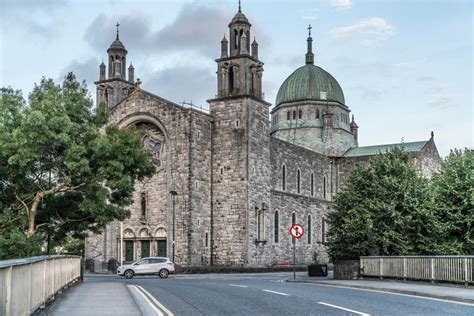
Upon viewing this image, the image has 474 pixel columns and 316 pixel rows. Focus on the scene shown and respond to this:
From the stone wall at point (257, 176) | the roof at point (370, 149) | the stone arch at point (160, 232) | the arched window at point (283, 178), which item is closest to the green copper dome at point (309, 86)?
the roof at point (370, 149)

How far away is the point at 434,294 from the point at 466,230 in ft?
44.4

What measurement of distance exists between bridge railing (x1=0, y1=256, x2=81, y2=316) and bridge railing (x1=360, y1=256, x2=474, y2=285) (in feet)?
42.3

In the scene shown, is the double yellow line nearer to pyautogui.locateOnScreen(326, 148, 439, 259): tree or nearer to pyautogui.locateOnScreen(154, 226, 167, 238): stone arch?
pyautogui.locateOnScreen(326, 148, 439, 259): tree

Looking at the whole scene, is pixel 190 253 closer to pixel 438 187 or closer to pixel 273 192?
pixel 273 192

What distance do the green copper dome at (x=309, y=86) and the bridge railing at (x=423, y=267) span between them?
52.4 metres

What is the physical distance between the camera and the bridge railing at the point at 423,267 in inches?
902

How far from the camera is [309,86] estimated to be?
81562 mm

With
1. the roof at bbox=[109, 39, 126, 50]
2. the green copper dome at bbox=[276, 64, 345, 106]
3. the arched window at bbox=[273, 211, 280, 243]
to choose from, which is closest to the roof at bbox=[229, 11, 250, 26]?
the roof at bbox=[109, 39, 126, 50]

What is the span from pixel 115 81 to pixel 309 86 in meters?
28.4

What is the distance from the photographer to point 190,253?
50406 mm

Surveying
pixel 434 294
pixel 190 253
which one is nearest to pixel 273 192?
pixel 190 253

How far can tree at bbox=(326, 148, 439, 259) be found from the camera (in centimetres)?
3102

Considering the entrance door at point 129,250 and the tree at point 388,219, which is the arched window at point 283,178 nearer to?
the entrance door at point 129,250

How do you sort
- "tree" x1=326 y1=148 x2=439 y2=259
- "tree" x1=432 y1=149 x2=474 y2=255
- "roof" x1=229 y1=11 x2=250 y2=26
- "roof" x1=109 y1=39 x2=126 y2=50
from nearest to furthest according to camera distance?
"tree" x1=326 y1=148 x2=439 y2=259, "tree" x1=432 y1=149 x2=474 y2=255, "roof" x1=229 y1=11 x2=250 y2=26, "roof" x1=109 y1=39 x2=126 y2=50
